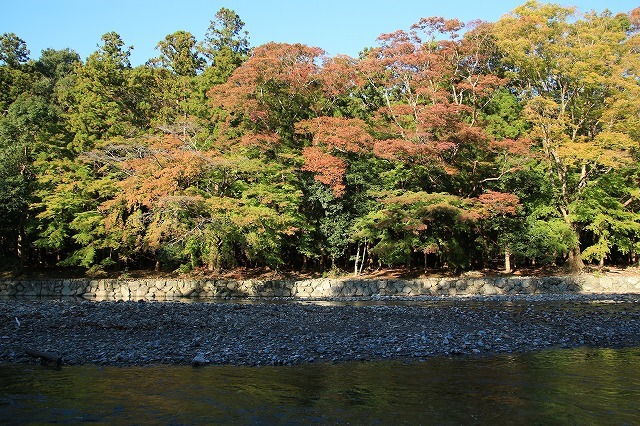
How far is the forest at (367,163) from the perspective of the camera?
25.8m

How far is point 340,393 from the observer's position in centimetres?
798

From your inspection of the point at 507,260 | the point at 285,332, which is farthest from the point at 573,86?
the point at 285,332

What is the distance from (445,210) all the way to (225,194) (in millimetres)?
11369

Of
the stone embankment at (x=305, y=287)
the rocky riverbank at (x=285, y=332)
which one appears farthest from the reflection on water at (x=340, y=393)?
the stone embankment at (x=305, y=287)

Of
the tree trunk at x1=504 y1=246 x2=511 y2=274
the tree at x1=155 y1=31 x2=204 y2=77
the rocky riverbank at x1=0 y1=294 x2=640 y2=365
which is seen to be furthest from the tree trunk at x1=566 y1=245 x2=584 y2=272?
the tree at x1=155 y1=31 x2=204 y2=77

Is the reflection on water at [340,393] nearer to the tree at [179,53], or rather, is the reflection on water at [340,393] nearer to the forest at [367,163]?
the forest at [367,163]

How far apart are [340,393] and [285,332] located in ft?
14.7

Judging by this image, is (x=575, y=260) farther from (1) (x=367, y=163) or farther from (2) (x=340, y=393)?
(2) (x=340, y=393)

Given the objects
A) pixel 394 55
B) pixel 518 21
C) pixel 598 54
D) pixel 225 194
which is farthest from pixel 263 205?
pixel 598 54

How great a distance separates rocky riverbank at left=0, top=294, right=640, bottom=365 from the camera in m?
10.4

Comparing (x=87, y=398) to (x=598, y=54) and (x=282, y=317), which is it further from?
(x=598, y=54)

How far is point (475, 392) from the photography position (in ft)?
26.3

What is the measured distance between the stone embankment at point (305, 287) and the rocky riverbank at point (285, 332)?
8.21m

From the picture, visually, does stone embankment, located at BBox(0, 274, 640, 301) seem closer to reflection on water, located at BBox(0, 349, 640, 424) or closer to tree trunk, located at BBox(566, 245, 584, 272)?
tree trunk, located at BBox(566, 245, 584, 272)
